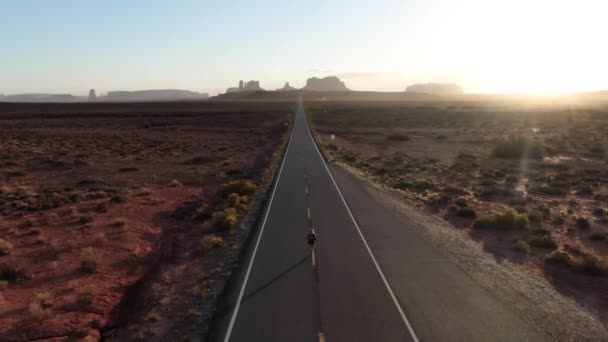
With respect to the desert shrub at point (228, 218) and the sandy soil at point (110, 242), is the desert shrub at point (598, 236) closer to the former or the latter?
the sandy soil at point (110, 242)

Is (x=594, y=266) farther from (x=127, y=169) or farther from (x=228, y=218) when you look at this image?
(x=127, y=169)

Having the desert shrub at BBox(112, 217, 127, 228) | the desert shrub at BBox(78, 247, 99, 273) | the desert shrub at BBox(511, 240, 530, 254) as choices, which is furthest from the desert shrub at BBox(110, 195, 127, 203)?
the desert shrub at BBox(511, 240, 530, 254)

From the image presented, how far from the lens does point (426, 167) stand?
4547cm

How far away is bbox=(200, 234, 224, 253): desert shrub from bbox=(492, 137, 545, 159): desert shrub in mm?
43431

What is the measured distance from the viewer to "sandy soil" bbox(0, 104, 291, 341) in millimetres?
13930

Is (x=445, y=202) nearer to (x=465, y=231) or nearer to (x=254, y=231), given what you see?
(x=465, y=231)

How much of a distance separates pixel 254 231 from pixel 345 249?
16.5 ft

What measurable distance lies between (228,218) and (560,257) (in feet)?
50.4

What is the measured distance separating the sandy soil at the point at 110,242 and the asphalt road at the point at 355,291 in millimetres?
1735

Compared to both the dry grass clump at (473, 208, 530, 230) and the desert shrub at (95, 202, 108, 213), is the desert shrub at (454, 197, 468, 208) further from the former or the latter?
the desert shrub at (95, 202, 108, 213)

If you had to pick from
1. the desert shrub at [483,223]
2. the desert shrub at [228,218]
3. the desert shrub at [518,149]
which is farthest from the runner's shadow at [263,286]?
the desert shrub at [518,149]

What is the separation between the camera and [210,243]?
20047 millimetres

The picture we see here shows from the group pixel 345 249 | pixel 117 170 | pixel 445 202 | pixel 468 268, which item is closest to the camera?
pixel 468 268

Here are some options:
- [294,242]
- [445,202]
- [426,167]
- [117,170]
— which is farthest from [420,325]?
[117,170]
